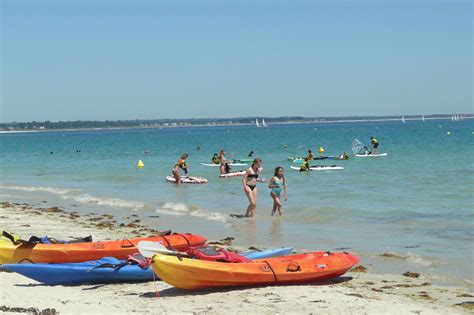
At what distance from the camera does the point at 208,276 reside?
28.6 ft

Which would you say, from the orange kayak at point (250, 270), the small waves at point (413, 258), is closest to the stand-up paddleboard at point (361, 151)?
the small waves at point (413, 258)

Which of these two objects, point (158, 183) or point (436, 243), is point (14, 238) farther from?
point (158, 183)

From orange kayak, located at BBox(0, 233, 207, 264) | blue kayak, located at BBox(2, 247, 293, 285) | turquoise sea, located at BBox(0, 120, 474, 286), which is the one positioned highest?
orange kayak, located at BBox(0, 233, 207, 264)

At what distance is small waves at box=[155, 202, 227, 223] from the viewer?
56.4 ft

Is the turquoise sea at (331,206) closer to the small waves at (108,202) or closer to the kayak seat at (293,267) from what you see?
the small waves at (108,202)

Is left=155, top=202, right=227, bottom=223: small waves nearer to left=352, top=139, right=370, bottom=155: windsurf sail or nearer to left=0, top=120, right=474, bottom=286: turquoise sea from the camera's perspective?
left=0, top=120, right=474, bottom=286: turquoise sea

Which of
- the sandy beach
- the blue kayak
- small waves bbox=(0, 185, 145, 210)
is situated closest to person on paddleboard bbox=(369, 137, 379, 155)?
small waves bbox=(0, 185, 145, 210)

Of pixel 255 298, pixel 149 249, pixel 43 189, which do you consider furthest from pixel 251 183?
pixel 43 189

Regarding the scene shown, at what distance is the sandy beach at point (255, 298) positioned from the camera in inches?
313

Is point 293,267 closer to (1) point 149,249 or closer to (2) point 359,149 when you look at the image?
(1) point 149,249

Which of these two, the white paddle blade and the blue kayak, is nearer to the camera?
the white paddle blade

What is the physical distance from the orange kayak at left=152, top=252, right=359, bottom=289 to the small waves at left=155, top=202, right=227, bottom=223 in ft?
23.2

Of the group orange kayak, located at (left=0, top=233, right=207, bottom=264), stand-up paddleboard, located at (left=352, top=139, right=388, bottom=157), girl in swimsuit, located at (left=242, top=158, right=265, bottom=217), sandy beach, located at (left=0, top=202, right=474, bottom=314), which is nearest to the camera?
sandy beach, located at (left=0, top=202, right=474, bottom=314)

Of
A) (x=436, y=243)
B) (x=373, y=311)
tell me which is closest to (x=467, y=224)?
(x=436, y=243)
